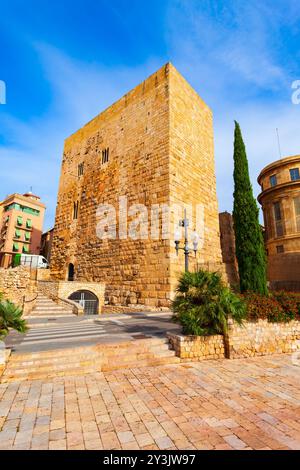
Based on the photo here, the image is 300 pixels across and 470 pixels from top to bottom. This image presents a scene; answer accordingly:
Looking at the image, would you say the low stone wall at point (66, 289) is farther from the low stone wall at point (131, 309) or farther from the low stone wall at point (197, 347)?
the low stone wall at point (197, 347)

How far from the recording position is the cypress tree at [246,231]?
11.5 m

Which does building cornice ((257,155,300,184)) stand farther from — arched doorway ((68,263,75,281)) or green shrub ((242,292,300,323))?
arched doorway ((68,263,75,281))

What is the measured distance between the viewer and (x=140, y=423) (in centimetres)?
289

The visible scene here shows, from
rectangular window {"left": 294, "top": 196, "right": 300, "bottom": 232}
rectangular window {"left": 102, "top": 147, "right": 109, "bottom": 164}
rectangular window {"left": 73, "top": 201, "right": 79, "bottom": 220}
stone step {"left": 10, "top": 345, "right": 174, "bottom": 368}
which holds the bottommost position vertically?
stone step {"left": 10, "top": 345, "right": 174, "bottom": 368}

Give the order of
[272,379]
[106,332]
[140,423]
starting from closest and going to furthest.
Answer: [140,423]
[272,379]
[106,332]

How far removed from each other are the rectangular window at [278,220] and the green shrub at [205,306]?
2117 cm

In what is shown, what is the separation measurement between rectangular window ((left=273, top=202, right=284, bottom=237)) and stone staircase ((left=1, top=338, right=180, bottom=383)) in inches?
898

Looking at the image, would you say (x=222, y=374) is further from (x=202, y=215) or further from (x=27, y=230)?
(x=27, y=230)

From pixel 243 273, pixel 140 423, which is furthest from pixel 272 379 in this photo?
pixel 243 273

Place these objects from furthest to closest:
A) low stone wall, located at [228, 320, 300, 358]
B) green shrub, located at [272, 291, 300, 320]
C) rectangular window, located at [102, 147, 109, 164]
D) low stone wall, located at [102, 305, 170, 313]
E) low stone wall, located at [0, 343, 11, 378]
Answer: rectangular window, located at [102, 147, 109, 164]
low stone wall, located at [102, 305, 170, 313]
green shrub, located at [272, 291, 300, 320]
low stone wall, located at [228, 320, 300, 358]
low stone wall, located at [0, 343, 11, 378]

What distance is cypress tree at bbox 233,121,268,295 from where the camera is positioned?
11531 millimetres

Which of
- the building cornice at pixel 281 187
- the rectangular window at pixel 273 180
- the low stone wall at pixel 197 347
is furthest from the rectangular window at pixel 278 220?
the low stone wall at pixel 197 347

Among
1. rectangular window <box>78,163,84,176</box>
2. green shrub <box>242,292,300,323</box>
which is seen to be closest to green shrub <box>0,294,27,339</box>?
green shrub <box>242,292,300,323</box>
